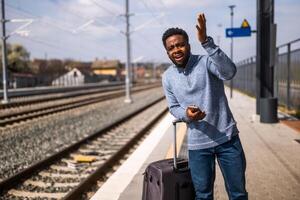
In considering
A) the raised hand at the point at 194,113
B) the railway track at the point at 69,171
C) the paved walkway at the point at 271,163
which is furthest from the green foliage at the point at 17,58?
the raised hand at the point at 194,113

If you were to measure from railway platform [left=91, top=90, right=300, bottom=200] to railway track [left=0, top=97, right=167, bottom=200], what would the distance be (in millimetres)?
490

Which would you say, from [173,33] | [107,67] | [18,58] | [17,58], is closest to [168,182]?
[173,33]

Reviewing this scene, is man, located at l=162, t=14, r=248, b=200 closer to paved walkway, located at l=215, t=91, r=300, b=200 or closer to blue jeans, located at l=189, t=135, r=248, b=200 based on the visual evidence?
blue jeans, located at l=189, t=135, r=248, b=200

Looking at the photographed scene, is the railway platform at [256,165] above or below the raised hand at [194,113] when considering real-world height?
below

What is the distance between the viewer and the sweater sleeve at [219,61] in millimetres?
2973

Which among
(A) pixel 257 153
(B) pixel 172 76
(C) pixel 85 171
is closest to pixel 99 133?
(C) pixel 85 171

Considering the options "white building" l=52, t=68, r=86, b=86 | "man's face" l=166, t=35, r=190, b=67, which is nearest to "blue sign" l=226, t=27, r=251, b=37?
"man's face" l=166, t=35, r=190, b=67

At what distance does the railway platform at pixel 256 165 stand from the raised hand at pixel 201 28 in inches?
110

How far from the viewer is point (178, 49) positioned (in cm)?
319

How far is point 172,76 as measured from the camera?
3.31 m

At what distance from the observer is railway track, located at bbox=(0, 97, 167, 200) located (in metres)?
6.69

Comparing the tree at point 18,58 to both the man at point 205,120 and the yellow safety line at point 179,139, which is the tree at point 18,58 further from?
the man at point 205,120

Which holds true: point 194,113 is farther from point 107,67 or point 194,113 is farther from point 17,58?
point 107,67

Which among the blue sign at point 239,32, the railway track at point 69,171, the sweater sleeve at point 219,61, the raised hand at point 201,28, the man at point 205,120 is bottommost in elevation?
the railway track at point 69,171
